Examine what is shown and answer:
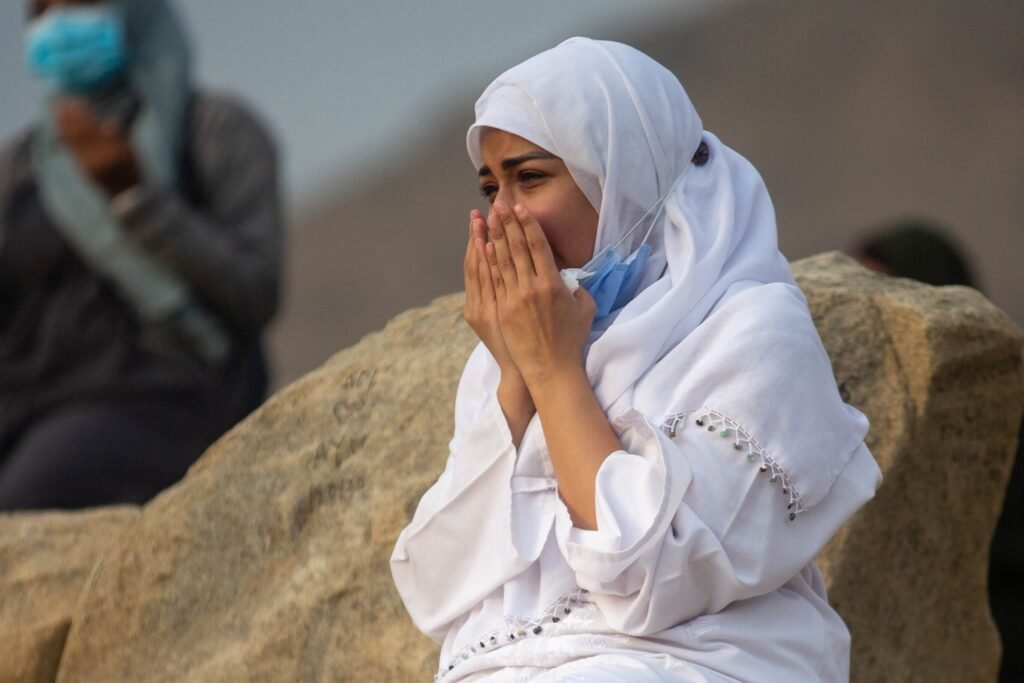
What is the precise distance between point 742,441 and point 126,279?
2.72 metres

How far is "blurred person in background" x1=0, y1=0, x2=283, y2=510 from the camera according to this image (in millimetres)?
4516

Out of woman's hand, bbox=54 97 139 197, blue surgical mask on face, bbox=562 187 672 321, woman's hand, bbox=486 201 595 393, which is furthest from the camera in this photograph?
woman's hand, bbox=54 97 139 197

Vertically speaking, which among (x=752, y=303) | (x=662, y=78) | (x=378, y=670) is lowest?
(x=378, y=670)

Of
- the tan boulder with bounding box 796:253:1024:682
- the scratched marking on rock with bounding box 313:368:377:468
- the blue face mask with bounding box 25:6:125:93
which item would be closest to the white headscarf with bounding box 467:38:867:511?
the tan boulder with bounding box 796:253:1024:682

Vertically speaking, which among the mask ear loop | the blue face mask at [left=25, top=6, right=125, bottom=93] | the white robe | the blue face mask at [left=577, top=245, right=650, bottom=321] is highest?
the mask ear loop

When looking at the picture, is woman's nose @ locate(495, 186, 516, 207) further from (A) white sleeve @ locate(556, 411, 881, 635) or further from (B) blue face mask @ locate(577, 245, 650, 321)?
(A) white sleeve @ locate(556, 411, 881, 635)

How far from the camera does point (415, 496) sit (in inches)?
135

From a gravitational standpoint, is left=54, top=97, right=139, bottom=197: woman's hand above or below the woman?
below

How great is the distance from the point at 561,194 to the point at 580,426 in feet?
1.41

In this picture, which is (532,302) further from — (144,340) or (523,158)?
(144,340)

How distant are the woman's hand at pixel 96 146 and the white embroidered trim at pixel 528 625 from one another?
2.81 metres

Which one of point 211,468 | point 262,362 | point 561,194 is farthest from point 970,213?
point 561,194

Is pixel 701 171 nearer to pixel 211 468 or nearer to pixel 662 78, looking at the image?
pixel 662 78

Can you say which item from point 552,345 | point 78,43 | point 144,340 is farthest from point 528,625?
point 78,43
